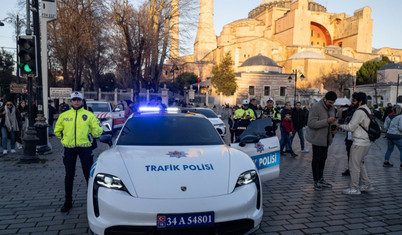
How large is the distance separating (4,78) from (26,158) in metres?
42.7

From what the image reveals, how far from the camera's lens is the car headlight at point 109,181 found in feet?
10.4

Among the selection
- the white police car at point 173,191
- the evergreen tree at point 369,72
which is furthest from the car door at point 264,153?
the evergreen tree at point 369,72

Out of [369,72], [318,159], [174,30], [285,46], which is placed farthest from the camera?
[285,46]

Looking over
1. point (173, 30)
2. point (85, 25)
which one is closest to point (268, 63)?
point (173, 30)

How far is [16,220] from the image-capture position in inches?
167

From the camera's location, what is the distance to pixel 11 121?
955 cm

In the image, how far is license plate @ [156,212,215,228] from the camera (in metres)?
2.89

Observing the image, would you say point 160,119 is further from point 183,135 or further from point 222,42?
point 222,42

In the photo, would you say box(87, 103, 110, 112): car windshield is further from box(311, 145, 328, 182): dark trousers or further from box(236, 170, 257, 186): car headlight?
box(236, 170, 257, 186): car headlight

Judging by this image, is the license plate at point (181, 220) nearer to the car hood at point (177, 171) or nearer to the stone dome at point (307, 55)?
the car hood at point (177, 171)

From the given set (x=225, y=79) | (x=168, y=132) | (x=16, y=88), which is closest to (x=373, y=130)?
(x=168, y=132)

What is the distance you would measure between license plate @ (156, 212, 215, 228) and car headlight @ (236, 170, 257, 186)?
2.01 feet

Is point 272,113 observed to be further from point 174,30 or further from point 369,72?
point 369,72

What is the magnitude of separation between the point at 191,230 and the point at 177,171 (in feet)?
2.22
